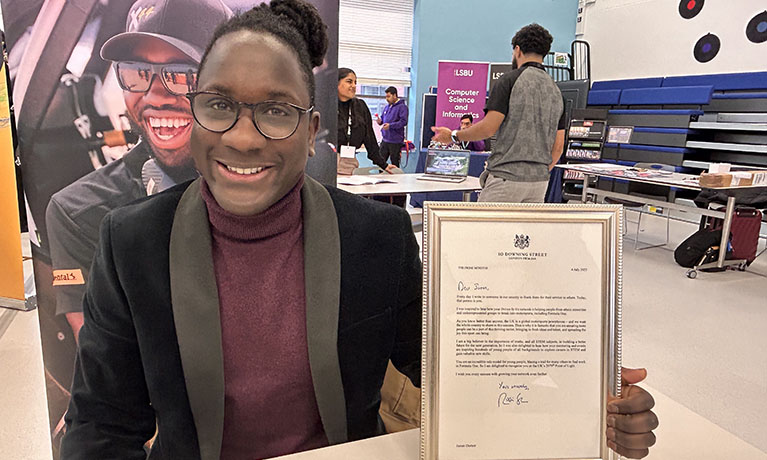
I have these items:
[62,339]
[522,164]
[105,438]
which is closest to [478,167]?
[522,164]

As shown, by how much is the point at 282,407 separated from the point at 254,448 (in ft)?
0.32

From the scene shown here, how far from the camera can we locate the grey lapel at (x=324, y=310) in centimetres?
94

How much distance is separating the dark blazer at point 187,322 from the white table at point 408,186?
7.96 ft

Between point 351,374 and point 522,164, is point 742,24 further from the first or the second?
point 351,374

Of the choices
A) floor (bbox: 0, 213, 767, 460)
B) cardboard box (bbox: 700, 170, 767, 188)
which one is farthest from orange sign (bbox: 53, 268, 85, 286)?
cardboard box (bbox: 700, 170, 767, 188)

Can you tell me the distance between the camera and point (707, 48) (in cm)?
782

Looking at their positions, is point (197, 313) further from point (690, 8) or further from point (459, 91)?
point (690, 8)

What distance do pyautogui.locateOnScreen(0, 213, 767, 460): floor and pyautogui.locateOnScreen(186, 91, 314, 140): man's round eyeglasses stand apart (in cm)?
84

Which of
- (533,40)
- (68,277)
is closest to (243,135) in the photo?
(68,277)

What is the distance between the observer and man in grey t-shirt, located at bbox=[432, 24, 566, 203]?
9.97 ft

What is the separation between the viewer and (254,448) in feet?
3.22
